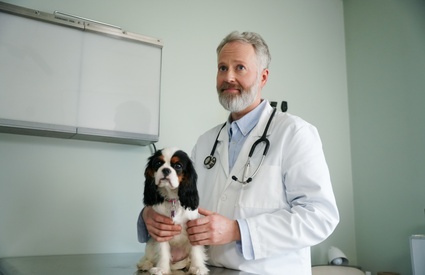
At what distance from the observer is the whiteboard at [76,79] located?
1697 mm

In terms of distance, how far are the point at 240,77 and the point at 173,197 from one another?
666 millimetres

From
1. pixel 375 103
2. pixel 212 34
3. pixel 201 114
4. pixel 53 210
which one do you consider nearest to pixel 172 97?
pixel 201 114

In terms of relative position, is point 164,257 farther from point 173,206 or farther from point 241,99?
point 241,99

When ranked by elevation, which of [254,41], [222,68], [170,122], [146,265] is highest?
[254,41]

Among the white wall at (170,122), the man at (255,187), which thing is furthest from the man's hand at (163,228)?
the white wall at (170,122)

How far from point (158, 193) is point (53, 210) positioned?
105cm

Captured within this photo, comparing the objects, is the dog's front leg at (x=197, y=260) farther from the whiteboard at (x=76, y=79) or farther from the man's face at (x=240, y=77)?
the whiteboard at (x=76, y=79)

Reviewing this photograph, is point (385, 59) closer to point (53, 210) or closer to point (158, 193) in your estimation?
point (158, 193)

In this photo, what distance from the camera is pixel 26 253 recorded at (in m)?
1.76

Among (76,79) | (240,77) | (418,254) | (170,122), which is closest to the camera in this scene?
(240,77)

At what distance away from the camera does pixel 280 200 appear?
1.28 m

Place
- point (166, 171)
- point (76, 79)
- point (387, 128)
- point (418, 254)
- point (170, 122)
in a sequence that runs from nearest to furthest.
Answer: point (166, 171), point (76, 79), point (418, 254), point (170, 122), point (387, 128)

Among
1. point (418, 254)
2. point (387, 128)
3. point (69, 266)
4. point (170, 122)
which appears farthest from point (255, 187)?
point (387, 128)

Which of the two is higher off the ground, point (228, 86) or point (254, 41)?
point (254, 41)
